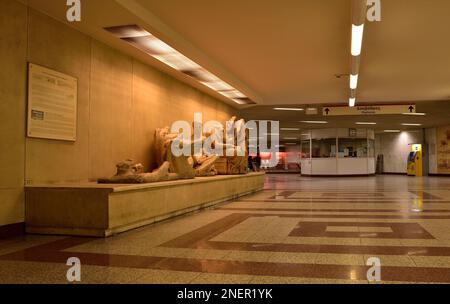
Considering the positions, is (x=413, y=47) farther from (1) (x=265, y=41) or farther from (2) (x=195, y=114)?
(2) (x=195, y=114)

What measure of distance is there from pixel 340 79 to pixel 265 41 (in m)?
4.41

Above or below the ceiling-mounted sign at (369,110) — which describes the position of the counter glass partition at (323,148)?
below

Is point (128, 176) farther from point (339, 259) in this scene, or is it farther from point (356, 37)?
point (356, 37)

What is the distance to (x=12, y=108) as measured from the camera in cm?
577

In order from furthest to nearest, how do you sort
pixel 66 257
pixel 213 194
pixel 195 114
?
pixel 195 114
pixel 213 194
pixel 66 257

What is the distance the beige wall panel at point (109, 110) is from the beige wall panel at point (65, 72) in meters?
0.23

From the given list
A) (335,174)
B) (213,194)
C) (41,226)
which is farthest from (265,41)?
(335,174)

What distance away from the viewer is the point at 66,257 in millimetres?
4465

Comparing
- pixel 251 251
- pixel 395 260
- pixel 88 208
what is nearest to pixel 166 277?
pixel 251 251

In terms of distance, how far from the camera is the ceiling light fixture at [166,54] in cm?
737

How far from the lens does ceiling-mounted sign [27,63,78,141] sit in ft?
20.0

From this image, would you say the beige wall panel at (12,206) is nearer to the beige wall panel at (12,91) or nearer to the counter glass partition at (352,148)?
the beige wall panel at (12,91)

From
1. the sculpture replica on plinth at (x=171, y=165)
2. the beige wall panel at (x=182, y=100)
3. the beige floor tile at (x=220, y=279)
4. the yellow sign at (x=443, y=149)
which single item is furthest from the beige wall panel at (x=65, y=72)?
the yellow sign at (x=443, y=149)

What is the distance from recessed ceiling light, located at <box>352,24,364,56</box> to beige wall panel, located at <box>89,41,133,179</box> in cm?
464
